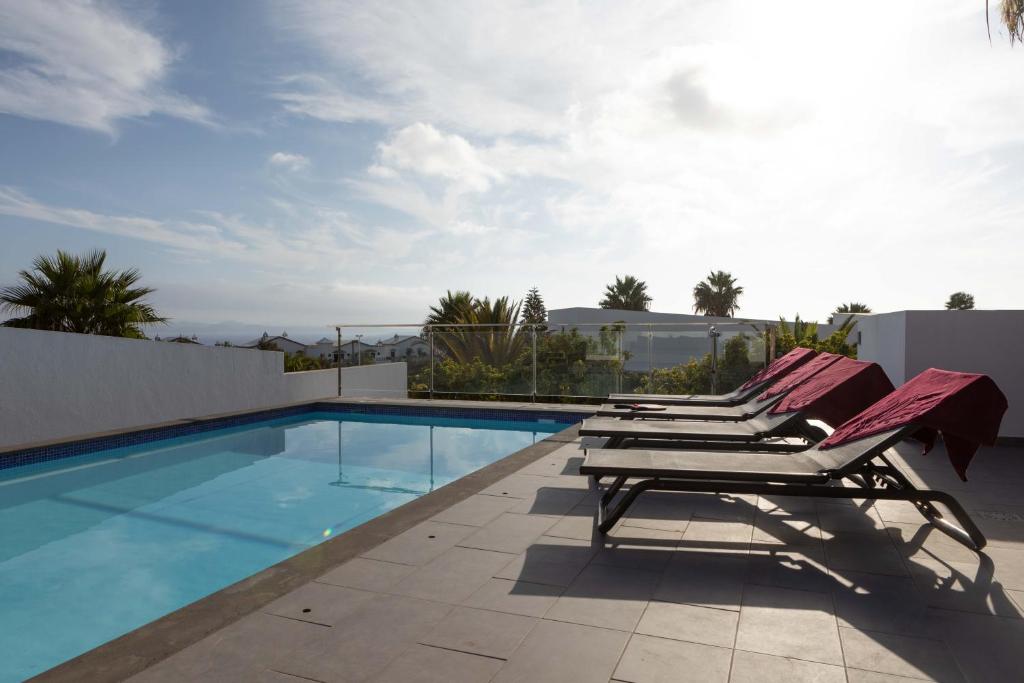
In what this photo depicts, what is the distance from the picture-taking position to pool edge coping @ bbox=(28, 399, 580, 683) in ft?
7.14

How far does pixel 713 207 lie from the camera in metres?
13.5

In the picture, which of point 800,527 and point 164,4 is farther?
point 164,4

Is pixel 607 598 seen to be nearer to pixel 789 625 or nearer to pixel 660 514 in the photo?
pixel 789 625

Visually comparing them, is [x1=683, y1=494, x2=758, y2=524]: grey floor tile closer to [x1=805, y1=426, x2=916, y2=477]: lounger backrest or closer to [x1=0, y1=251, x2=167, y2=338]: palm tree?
[x1=805, y1=426, x2=916, y2=477]: lounger backrest

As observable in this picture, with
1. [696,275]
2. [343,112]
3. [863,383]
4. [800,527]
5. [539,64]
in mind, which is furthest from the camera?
[696,275]

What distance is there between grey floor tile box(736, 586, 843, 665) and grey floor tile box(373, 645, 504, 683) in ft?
3.11

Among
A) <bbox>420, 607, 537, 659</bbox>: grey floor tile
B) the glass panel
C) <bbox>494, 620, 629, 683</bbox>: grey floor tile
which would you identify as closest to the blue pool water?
<bbox>420, 607, 537, 659</bbox>: grey floor tile

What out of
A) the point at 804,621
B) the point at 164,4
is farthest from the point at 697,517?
the point at 164,4

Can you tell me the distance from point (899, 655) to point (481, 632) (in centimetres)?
152

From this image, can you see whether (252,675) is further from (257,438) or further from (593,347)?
(593,347)

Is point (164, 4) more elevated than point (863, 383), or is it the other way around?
point (164, 4)

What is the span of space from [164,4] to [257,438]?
6.37 m

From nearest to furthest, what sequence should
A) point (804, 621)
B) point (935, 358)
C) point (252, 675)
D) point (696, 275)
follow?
point (252, 675) < point (804, 621) < point (935, 358) < point (696, 275)

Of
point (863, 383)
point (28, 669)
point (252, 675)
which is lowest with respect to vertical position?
point (28, 669)
